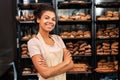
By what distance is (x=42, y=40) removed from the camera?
1.59m

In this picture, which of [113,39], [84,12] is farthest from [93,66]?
[84,12]

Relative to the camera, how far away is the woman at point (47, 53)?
1.53 metres

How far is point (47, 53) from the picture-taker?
60.6 inches

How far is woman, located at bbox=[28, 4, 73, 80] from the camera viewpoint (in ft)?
5.01

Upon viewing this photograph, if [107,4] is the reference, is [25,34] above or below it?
below

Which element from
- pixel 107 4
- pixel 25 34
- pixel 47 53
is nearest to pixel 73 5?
pixel 107 4

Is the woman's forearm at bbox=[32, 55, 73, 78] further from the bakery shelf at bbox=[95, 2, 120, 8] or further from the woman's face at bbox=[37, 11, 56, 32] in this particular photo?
the bakery shelf at bbox=[95, 2, 120, 8]

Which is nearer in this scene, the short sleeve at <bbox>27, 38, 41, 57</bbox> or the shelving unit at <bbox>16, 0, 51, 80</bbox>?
the short sleeve at <bbox>27, 38, 41, 57</bbox>

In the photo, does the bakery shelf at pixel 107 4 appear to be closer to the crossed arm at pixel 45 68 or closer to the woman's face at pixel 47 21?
the woman's face at pixel 47 21

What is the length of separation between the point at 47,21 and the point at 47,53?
0.69ft

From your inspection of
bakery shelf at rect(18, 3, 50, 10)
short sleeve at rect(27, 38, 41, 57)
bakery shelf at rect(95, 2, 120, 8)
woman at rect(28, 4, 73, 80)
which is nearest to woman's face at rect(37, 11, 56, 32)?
woman at rect(28, 4, 73, 80)

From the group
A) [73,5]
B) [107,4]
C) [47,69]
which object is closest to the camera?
[47,69]

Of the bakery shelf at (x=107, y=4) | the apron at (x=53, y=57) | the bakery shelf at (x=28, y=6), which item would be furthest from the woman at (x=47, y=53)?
the bakery shelf at (x=107, y=4)

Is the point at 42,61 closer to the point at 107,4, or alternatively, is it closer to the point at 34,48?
the point at 34,48
